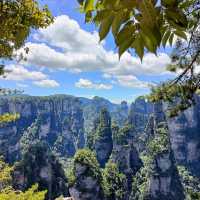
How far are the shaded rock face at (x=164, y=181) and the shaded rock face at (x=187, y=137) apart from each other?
24814 millimetres

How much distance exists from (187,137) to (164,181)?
31.8 meters

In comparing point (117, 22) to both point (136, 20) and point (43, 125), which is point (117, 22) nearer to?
point (136, 20)

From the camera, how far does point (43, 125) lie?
134 meters

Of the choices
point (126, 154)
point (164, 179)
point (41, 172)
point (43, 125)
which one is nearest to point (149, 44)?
point (41, 172)

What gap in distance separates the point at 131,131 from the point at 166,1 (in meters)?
73.5

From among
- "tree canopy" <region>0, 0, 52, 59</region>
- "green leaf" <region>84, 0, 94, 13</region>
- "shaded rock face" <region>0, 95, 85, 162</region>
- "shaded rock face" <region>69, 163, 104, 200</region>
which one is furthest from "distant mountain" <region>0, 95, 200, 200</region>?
"green leaf" <region>84, 0, 94, 13</region>

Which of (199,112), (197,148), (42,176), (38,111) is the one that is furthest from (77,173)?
(38,111)

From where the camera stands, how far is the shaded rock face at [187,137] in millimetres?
90750

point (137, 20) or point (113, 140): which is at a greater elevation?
point (113, 140)

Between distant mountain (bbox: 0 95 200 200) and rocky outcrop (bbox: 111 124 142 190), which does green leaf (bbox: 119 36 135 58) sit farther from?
rocky outcrop (bbox: 111 124 142 190)

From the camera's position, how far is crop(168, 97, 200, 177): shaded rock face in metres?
90.8

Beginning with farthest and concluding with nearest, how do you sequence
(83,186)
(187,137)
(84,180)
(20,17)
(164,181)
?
(187,137)
(164,181)
(84,180)
(83,186)
(20,17)

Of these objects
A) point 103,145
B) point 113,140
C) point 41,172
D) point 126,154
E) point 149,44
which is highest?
point 113,140

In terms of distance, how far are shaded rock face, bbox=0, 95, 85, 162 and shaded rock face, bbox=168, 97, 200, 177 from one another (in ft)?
135
